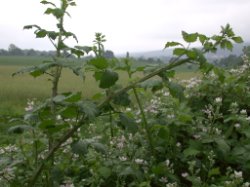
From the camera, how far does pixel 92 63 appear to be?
2113 mm

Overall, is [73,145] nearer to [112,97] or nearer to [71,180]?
[112,97]

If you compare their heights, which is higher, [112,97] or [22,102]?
[112,97]

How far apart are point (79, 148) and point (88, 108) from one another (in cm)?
26

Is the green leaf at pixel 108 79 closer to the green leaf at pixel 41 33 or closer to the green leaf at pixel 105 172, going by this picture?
the green leaf at pixel 41 33

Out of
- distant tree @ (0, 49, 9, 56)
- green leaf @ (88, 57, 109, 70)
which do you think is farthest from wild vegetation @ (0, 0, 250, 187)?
distant tree @ (0, 49, 9, 56)

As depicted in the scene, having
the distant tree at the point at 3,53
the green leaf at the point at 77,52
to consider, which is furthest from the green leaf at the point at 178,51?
the distant tree at the point at 3,53

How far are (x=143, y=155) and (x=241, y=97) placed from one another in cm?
116

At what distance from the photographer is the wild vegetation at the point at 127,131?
2119mm

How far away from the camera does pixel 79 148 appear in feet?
6.84

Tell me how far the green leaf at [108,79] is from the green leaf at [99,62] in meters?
0.06

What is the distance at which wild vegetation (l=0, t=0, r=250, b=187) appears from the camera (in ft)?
6.95

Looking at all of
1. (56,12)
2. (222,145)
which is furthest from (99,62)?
(222,145)

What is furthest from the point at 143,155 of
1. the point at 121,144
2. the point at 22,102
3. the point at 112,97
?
the point at 22,102

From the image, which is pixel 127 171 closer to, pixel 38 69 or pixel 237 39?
pixel 38 69
